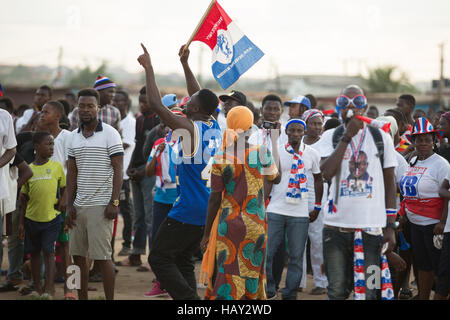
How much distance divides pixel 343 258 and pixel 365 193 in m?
0.61

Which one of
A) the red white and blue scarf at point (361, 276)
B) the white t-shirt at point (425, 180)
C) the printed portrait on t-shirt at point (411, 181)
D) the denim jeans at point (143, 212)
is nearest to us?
the red white and blue scarf at point (361, 276)

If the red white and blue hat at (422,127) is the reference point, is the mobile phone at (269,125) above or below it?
above

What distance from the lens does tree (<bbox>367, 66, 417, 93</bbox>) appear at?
6278 centimetres

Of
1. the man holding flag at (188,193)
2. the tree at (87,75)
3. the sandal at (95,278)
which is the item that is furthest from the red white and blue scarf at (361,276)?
the tree at (87,75)

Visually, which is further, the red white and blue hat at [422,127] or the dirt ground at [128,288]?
the dirt ground at [128,288]

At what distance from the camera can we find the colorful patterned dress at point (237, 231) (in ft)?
18.0

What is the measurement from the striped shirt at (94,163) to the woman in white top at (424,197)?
3408 mm

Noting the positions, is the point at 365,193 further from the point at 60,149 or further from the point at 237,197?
the point at 60,149

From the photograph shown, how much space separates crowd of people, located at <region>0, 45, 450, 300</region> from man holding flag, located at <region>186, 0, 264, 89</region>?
0.33 meters

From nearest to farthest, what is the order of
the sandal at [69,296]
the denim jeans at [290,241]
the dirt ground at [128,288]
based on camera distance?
1. the sandal at [69,296]
2. the denim jeans at [290,241]
3. the dirt ground at [128,288]

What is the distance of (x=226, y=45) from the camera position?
684 centimetres

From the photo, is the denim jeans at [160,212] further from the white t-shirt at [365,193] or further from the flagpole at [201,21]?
the white t-shirt at [365,193]

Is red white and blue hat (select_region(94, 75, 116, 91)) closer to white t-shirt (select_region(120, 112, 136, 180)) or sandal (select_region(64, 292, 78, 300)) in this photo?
white t-shirt (select_region(120, 112, 136, 180))
